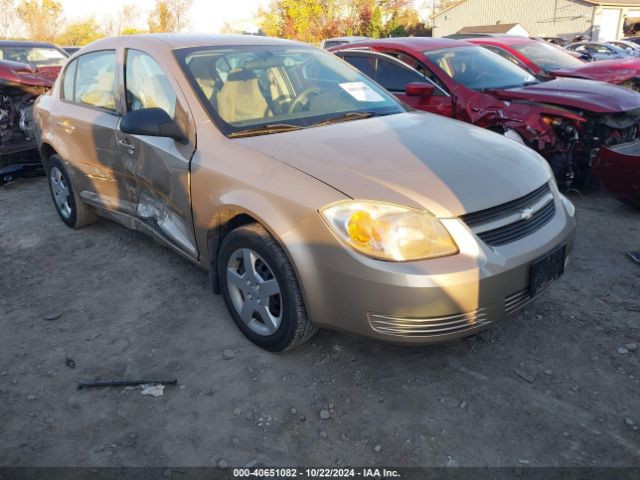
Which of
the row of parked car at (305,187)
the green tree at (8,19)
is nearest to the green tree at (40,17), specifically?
the green tree at (8,19)

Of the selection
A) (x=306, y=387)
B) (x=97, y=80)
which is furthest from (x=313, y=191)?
(x=97, y=80)

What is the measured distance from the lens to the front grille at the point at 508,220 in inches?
95.2

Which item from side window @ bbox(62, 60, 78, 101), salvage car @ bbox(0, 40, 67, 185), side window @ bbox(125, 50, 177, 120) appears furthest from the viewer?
salvage car @ bbox(0, 40, 67, 185)

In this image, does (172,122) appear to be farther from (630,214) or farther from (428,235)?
(630,214)

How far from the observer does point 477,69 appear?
235 inches

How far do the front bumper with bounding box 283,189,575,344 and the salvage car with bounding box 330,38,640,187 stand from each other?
119 inches

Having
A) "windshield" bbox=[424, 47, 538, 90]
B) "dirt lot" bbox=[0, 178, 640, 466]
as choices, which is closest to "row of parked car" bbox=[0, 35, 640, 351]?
"dirt lot" bbox=[0, 178, 640, 466]

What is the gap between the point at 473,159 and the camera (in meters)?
2.74

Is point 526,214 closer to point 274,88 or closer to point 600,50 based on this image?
point 274,88

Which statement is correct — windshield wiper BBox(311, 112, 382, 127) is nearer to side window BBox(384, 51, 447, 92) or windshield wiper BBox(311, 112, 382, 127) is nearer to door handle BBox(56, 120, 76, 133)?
door handle BBox(56, 120, 76, 133)

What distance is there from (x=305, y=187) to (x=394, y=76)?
3863 millimetres

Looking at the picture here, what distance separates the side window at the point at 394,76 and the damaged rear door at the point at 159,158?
308cm

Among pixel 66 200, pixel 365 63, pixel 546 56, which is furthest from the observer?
pixel 546 56

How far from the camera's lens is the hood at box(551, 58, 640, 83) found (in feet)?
22.8
